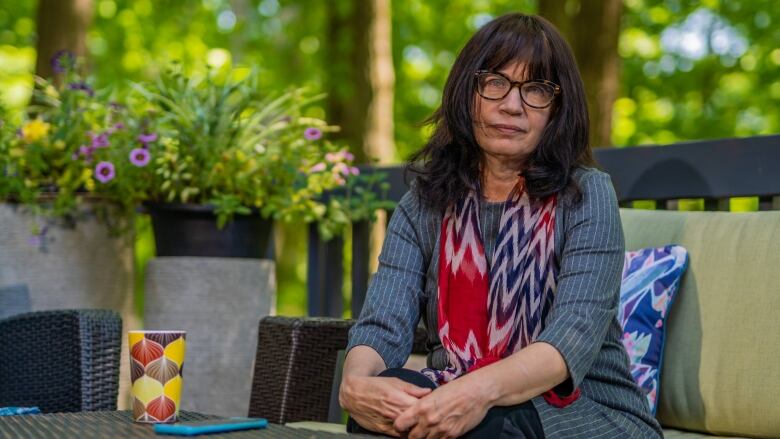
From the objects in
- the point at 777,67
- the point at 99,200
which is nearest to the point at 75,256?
the point at 99,200

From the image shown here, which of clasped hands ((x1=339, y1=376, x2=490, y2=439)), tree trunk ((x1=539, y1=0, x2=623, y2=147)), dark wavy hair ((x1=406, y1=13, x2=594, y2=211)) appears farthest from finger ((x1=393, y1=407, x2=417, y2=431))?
tree trunk ((x1=539, y1=0, x2=623, y2=147))

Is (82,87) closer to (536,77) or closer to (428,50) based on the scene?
(536,77)

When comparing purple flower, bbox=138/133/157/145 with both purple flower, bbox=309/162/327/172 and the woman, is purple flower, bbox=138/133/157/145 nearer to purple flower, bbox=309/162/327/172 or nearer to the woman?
purple flower, bbox=309/162/327/172

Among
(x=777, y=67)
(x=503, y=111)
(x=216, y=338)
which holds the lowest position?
(x=216, y=338)

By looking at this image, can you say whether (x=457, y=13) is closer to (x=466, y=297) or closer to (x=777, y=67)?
(x=777, y=67)

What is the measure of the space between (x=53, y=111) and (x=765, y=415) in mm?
2708

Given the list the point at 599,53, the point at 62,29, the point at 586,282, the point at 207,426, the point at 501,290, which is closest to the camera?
the point at 207,426

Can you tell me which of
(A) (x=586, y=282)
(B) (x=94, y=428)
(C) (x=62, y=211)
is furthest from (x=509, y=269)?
(C) (x=62, y=211)

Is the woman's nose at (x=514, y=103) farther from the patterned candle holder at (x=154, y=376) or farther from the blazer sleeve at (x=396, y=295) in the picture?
the patterned candle holder at (x=154, y=376)

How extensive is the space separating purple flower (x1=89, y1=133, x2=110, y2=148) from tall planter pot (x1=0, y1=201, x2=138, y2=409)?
201mm

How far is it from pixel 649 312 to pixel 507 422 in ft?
2.48

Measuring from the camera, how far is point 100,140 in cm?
388

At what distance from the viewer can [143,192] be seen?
3.85 m

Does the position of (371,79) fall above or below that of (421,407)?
above
